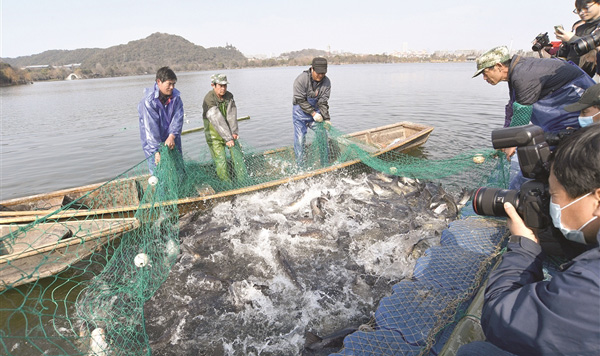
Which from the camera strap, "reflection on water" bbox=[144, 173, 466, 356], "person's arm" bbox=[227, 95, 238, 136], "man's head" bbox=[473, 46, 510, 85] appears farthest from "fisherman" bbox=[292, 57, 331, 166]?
the camera strap

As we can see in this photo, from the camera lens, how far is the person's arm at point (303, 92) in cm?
818

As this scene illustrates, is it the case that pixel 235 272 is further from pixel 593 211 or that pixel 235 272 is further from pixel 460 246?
pixel 593 211

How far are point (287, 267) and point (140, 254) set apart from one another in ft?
7.68

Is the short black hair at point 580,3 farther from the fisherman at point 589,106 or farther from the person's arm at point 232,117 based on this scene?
the person's arm at point 232,117

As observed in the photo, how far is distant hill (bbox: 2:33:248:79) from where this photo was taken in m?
134

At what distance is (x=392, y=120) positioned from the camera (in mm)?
18625

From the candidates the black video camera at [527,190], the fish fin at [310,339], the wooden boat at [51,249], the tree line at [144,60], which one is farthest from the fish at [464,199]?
the tree line at [144,60]

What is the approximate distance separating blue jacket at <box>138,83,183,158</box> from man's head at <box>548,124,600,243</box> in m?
6.39

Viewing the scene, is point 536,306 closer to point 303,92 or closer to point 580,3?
point 580,3

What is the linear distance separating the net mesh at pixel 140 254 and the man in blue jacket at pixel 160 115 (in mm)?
434

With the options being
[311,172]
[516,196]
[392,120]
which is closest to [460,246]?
[516,196]

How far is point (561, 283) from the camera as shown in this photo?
1.53 meters

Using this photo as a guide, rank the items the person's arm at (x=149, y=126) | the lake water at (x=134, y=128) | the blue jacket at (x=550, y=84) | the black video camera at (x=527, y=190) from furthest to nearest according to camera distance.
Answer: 1. the lake water at (x=134, y=128)
2. the person's arm at (x=149, y=126)
3. the blue jacket at (x=550, y=84)
4. the black video camera at (x=527, y=190)

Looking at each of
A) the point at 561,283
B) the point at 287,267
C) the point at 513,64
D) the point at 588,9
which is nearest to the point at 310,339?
the point at 287,267
